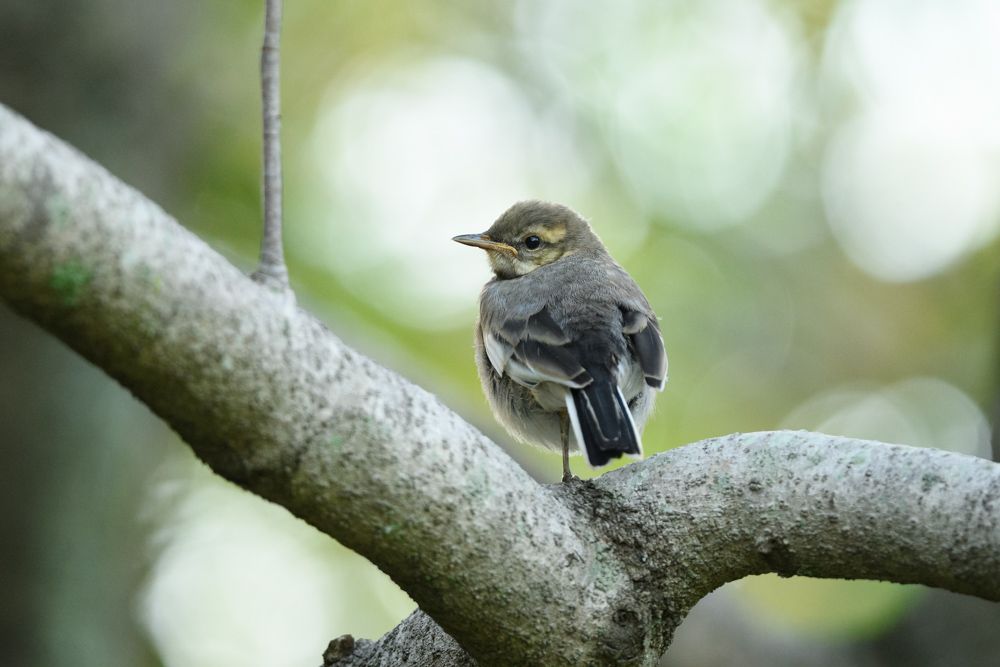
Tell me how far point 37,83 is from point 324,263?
3970 mm

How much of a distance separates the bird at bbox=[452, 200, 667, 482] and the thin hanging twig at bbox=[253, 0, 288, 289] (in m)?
1.71

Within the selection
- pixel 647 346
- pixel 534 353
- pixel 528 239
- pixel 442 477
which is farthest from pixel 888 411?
pixel 442 477

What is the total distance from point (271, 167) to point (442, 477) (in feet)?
2.88

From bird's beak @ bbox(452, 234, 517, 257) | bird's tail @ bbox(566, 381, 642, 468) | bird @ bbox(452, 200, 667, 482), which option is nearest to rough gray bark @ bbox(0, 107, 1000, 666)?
bird's tail @ bbox(566, 381, 642, 468)

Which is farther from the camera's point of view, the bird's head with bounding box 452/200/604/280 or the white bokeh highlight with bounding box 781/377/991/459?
the white bokeh highlight with bounding box 781/377/991/459

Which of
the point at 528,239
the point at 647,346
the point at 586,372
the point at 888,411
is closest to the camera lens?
the point at 586,372

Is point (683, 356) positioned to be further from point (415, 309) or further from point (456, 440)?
point (456, 440)

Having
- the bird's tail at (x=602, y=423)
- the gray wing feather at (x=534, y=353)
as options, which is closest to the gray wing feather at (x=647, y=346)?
the bird's tail at (x=602, y=423)

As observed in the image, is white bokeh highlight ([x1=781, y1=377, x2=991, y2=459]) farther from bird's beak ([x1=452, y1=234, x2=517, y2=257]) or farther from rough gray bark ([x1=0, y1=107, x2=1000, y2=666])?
rough gray bark ([x1=0, y1=107, x2=1000, y2=666])

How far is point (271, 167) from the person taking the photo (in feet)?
6.76

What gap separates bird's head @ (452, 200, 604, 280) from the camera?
18.1 feet

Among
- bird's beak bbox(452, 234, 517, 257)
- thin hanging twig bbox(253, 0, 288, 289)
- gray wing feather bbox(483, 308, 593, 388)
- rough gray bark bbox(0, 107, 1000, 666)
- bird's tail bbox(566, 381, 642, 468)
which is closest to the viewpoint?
rough gray bark bbox(0, 107, 1000, 666)

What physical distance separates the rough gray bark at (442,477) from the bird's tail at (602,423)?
521 millimetres

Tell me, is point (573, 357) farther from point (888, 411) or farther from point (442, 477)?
point (888, 411)
